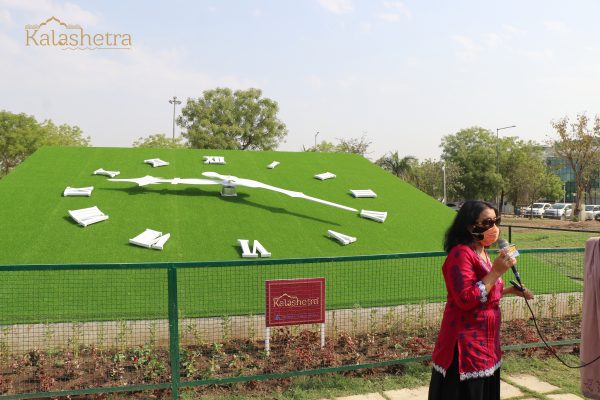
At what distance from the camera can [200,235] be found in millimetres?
9664

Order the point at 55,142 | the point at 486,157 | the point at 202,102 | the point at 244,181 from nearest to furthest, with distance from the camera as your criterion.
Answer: the point at 244,181 → the point at 55,142 → the point at 202,102 → the point at 486,157

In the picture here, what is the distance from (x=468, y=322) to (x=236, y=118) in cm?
4355

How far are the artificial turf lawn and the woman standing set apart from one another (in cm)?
322

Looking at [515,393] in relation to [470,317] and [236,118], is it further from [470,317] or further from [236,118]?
[236,118]

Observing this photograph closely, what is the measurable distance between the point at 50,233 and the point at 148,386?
6084mm

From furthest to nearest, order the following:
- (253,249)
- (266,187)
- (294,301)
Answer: (266,187)
(253,249)
(294,301)

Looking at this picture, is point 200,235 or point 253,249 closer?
point 253,249

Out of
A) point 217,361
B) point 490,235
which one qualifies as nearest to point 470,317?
point 490,235

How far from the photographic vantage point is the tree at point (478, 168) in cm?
5262

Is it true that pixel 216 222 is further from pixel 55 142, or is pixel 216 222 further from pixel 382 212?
pixel 55 142

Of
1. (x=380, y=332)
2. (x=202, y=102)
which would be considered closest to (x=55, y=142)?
(x=202, y=102)

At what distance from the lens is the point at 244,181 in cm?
1166

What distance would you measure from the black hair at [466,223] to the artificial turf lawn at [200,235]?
328 centimetres

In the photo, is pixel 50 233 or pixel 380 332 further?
pixel 50 233
